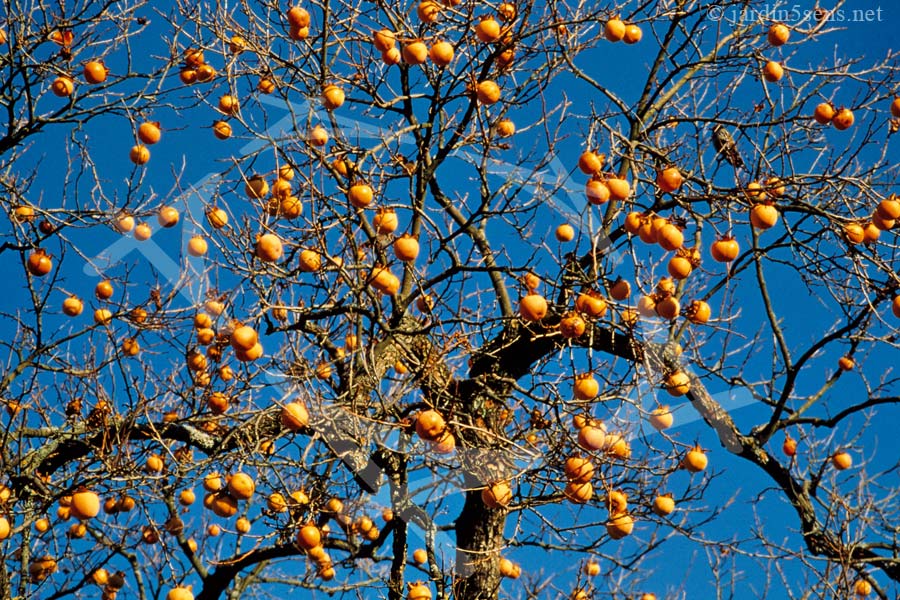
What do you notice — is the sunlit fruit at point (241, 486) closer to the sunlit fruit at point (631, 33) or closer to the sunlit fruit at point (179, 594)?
the sunlit fruit at point (179, 594)

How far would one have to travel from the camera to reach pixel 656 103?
578 cm

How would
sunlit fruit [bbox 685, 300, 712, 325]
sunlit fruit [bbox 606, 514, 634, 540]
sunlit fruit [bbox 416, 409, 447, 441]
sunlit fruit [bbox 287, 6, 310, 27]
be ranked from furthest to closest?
sunlit fruit [bbox 287, 6, 310, 27] → sunlit fruit [bbox 685, 300, 712, 325] → sunlit fruit [bbox 606, 514, 634, 540] → sunlit fruit [bbox 416, 409, 447, 441]

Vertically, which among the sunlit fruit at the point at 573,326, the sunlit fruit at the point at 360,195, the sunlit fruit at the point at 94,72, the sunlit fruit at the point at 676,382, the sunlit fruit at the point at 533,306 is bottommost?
the sunlit fruit at the point at 573,326

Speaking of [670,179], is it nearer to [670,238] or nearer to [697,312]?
[670,238]

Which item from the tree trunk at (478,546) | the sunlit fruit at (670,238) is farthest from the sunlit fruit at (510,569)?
the sunlit fruit at (670,238)

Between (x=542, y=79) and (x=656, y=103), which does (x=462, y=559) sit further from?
(x=656, y=103)

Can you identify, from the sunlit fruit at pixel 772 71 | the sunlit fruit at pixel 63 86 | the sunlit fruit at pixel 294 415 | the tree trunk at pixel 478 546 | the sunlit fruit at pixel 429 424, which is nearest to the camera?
the sunlit fruit at pixel 429 424

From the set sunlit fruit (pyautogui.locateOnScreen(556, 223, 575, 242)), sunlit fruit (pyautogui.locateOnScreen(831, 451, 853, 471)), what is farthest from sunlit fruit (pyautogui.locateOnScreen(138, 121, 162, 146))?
sunlit fruit (pyautogui.locateOnScreen(831, 451, 853, 471))

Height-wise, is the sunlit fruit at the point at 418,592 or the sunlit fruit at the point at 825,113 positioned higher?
the sunlit fruit at the point at 825,113

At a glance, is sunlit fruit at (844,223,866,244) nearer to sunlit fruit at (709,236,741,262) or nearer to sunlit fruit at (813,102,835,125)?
sunlit fruit at (709,236,741,262)

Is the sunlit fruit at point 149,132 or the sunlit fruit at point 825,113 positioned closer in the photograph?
the sunlit fruit at point 825,113

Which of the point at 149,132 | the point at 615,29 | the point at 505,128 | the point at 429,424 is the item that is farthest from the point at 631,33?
the point at 149,132

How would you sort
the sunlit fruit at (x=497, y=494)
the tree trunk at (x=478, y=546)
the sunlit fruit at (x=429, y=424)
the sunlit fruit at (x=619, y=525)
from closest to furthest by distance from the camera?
the sunlit fruit at (x=429, y=424)
the sunlit fruit at (x=497, y=494)
the sunlit fruit at (x=619, y=525)
the tree trunk at (x=478, y=546)

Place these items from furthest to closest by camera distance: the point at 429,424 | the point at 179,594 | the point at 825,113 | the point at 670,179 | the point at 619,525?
the point at 825,113
the point at 179,594
the point at 619,525
the point at 670,179
the point at 429,424
